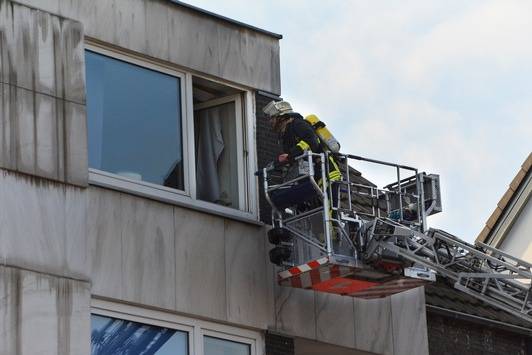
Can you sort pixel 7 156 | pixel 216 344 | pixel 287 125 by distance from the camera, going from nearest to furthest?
pixel 7 156 → pixel 216 344 → pixel 287 125

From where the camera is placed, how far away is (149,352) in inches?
602

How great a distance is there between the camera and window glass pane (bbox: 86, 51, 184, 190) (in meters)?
16.0

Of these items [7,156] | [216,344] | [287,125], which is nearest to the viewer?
[7,156]

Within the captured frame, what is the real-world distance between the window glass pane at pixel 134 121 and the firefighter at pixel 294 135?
1.07 meters

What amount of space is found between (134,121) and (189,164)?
0.75 metres

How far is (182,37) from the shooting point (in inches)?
667

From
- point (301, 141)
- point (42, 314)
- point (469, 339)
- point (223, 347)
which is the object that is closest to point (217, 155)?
point (301, 141)

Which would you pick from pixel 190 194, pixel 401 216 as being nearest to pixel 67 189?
pixel 190 194

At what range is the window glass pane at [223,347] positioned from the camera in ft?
51.9

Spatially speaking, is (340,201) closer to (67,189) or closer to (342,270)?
(342,270)

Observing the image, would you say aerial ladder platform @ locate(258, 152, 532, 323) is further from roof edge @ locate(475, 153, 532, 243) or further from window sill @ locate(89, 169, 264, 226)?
roof edge @ locate(475, 153, 532, 243)

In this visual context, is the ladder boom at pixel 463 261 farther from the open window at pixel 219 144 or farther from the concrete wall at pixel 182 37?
the concrete wall at pixel 182 37

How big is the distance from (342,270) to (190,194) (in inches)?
69.6

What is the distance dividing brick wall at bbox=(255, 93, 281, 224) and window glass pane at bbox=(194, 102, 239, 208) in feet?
0.87
